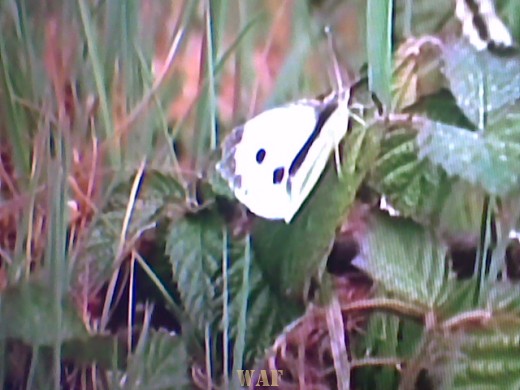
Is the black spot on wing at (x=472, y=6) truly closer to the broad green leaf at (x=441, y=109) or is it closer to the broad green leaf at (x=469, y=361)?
the broad green leaf at (x=441, y=109)

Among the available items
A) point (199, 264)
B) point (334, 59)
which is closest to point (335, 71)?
point (334, 59)

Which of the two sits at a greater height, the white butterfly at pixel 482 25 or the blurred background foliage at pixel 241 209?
the white butterfly at pixel 482 25

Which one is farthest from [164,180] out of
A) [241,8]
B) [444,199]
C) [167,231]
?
[444,199]

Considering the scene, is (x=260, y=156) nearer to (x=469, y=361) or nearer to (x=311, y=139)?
(x=311, y=139)

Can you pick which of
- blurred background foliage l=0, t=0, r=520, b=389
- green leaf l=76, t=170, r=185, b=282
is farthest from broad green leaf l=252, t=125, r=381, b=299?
green leaf l=76, t=170, r=185, b=282

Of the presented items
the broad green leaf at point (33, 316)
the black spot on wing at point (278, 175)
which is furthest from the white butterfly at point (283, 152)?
the broad green leaf at point (33, 316)

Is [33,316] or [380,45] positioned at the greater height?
[380,45]

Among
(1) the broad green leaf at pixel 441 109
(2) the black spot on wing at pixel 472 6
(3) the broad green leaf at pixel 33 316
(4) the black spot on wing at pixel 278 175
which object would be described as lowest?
(3) the broad green leaf at pixel 33 316
